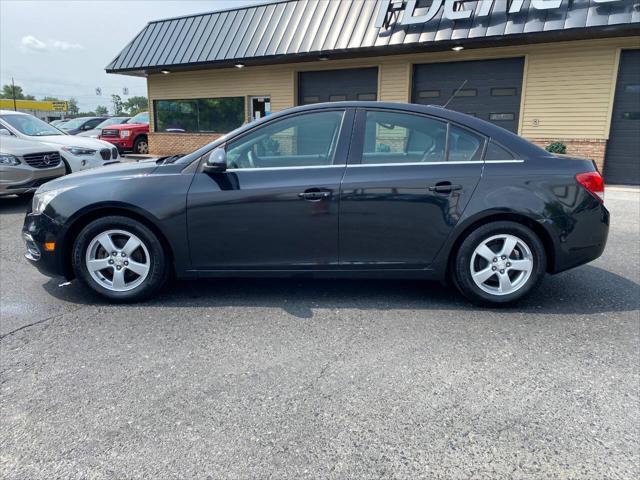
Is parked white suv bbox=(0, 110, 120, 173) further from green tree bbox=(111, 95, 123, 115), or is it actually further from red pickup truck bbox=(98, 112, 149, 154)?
green tree bbox=(111, 95, 123, 115)

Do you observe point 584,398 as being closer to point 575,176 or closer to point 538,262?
point 538,262

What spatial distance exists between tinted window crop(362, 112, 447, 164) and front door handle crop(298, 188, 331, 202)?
42 cm

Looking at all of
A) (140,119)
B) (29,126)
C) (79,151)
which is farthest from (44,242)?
(140,119)

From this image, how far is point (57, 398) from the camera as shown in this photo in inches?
104

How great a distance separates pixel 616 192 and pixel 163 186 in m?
10.4

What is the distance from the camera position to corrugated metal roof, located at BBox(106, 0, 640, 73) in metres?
10.7

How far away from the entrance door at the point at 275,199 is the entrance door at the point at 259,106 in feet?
43.0

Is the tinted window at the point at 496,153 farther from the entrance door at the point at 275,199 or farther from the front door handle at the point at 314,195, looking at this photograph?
the front door handle at the point at 314,195

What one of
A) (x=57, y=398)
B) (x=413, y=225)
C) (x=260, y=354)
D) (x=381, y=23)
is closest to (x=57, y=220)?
(x=57, y=398)

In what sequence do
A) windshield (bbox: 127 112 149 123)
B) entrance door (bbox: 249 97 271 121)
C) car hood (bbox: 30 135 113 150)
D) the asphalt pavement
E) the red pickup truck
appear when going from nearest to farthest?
the asphalt pavement < car hood (bbox: 30 135 113 150) < entrance door (bbox: 249 97 271 121) < the red pickup truck < windshield (bbox: 127 112 149 123)

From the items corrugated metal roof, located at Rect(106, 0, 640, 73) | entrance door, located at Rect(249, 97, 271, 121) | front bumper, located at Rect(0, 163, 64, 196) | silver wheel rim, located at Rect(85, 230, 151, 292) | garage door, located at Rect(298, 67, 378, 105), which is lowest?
silver wheel rim, located at Rect(85, 230, 151, 292)

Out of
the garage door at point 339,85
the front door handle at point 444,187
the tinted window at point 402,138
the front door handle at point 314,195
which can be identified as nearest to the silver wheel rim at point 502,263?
the front door handle at point 444,187

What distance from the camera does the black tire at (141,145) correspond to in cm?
1912

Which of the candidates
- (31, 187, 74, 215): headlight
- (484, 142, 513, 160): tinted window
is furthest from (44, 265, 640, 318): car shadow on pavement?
(484, 142, 513, 160): tinted window
